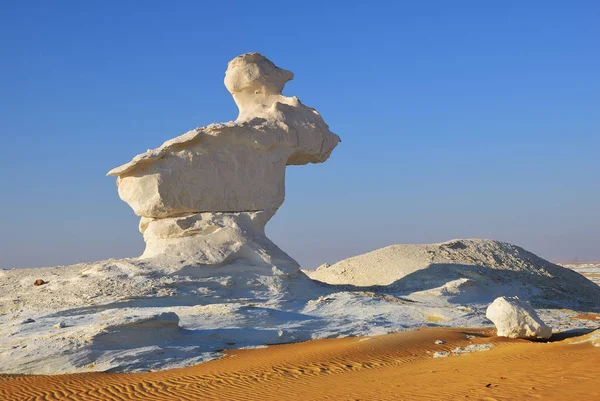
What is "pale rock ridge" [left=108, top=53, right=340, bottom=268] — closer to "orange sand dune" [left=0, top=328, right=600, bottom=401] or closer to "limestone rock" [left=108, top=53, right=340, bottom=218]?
"limestone rock" [left=108, top=53, right=340, bottom=218]

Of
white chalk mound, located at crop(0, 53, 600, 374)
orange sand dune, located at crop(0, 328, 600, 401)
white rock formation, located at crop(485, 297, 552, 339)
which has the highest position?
white chalk mound, located at crop(0, 53, 600, 374)

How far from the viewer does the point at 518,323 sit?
567 inches

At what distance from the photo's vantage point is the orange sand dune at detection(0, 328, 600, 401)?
8.59 meters

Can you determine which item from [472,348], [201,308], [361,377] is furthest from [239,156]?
[361,377]

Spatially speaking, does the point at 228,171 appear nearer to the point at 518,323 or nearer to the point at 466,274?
the point at 518,323

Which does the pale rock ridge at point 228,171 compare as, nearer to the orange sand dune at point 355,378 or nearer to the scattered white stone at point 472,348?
the orange sand dune at point 355,378

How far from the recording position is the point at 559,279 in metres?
26.3

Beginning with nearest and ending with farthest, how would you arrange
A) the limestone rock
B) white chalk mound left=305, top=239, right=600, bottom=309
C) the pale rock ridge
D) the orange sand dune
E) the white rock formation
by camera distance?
1. the orange sand dune
2. the white rock formation
3. the pale rock ridge
4. the limestone rock
5. white chalk mound left=305, top=239, right=600, bottom=309

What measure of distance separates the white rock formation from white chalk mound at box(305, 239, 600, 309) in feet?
18.9

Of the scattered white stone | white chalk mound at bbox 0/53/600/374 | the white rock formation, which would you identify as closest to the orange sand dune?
the scattered white stone

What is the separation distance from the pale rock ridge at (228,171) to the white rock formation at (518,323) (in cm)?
655

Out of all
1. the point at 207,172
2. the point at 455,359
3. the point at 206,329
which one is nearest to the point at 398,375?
the point at 455,359

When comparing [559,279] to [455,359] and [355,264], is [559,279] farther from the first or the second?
[455,359]

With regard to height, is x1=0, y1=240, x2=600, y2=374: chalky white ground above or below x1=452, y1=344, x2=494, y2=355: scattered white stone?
above
